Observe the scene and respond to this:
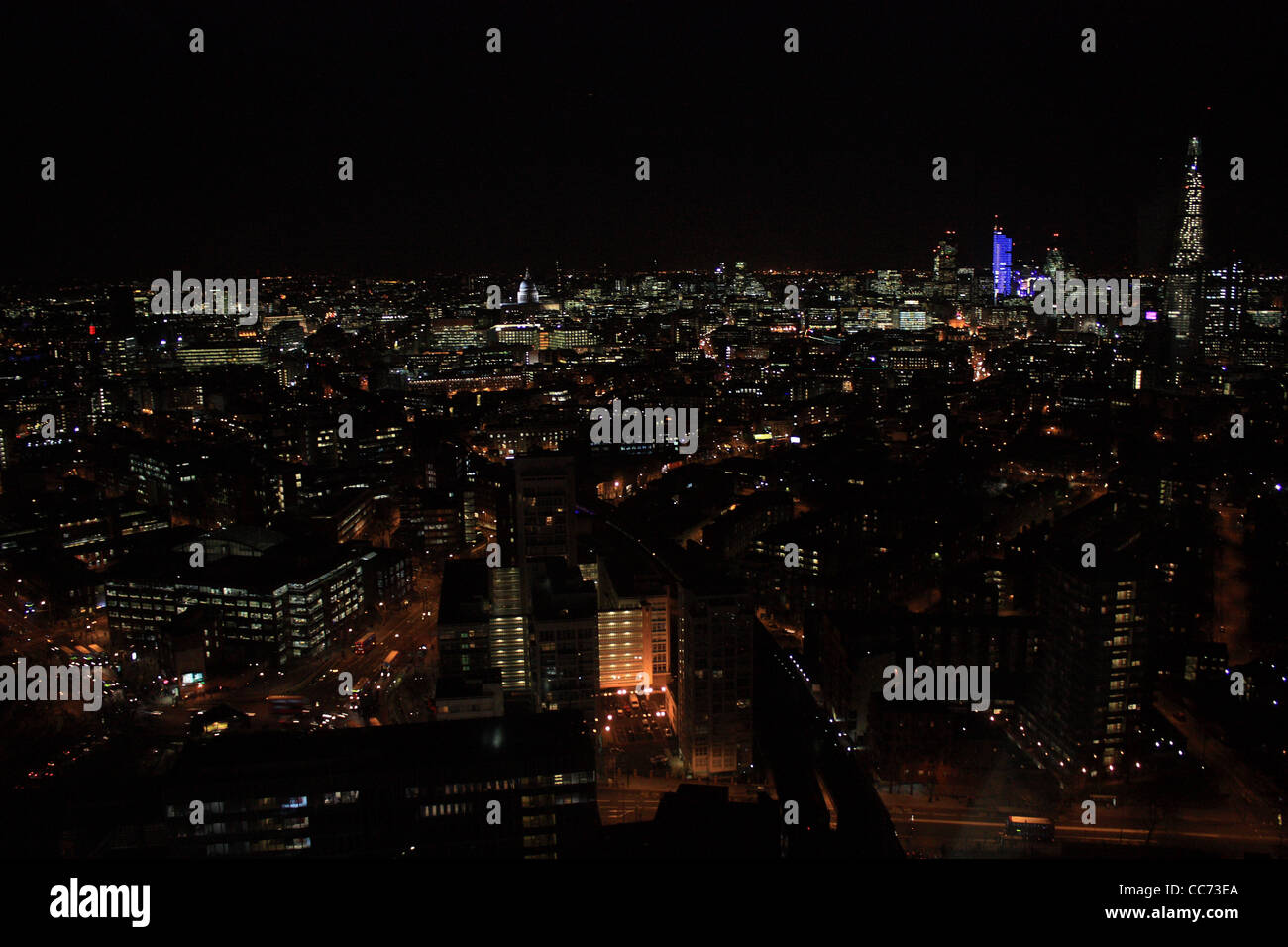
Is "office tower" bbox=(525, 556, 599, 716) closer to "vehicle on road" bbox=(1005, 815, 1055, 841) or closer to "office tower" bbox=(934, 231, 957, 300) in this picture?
"vehicle on road" bbox=(1005, 815, 1055, 841)

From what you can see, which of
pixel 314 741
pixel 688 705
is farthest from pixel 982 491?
pixel 314 741

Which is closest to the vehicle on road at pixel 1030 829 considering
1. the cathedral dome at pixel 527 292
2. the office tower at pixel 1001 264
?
the office tower at pixel 1001 264

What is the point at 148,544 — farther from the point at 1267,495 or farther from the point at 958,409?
the point at 958,409

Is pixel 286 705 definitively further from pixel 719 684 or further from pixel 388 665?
pixel 719 684

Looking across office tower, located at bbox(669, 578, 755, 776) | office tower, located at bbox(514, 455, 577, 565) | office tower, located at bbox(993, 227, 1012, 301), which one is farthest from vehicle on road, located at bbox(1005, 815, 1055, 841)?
office tower, located at bbox(993, 227, 1012, 301)

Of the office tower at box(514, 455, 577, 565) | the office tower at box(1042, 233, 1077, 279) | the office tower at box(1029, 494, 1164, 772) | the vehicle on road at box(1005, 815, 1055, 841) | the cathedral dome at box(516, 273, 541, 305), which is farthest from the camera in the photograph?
the cathedral dome at box(516, 273, 541, 305)
